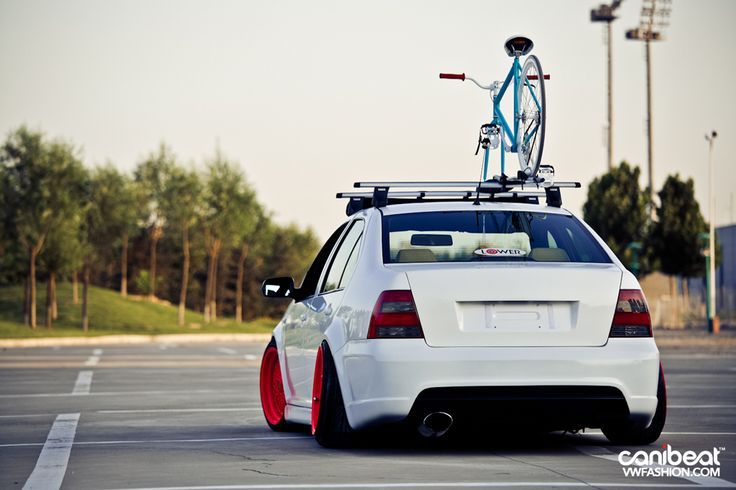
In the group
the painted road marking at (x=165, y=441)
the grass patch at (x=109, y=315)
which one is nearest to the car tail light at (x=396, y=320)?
the painted road marking at (x=165, y=441)

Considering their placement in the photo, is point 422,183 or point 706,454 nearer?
point 706,454

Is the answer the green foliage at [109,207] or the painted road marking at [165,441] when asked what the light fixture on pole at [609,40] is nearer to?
the green foliage at [109,207]

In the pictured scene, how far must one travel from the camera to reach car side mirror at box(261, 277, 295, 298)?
10.3m

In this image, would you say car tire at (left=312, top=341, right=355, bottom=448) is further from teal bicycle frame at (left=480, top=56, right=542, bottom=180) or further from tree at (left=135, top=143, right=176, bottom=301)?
tree at (left=135, top=143, right=176, bottom=301)

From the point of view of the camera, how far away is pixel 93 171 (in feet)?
250

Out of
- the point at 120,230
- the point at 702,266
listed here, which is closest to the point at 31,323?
the point at 120,230

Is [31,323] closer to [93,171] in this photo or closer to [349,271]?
[93,171]

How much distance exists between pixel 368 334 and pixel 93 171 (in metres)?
70.0

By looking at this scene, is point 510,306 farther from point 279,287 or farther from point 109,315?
point 109,315

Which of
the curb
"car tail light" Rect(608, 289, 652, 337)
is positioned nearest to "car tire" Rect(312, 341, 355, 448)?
"car tail light" Rect(608, 289, 652, 337)

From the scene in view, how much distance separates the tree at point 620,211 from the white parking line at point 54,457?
5284 centimetres

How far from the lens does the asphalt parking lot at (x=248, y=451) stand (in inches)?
281

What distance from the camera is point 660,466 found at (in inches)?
304

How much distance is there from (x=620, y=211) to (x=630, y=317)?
56.0 meters
